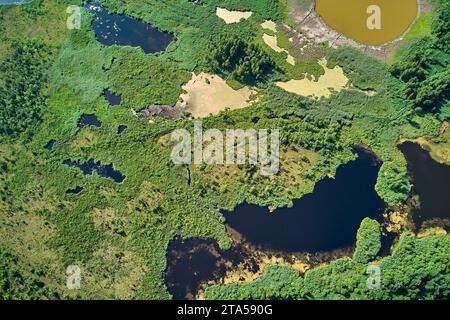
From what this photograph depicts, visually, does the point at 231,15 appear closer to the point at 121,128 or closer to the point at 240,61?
the point at 240,61

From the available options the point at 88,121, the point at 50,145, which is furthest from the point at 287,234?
the point at 50,145

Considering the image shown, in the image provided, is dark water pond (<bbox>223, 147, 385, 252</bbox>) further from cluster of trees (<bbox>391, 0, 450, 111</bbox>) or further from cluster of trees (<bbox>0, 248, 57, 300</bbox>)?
cluster of trees (<bbox>0, 248, 57, 300</bbox>)

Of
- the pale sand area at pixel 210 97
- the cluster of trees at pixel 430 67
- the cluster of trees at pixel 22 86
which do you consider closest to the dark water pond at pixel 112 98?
the pale sand area at pixel 210 97

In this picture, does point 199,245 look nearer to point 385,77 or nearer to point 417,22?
point 385,77

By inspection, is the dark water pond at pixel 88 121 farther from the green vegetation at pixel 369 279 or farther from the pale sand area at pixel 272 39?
the green vegetation at pixel 369 279
